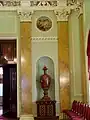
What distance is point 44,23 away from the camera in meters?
11.5

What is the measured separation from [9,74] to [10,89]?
704 mm

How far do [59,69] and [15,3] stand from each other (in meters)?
3.12

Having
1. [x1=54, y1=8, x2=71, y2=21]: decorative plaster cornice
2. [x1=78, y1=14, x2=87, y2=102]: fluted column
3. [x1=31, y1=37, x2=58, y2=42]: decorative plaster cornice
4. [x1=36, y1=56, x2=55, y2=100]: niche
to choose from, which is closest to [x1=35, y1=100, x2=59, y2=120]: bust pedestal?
[x1=36, y1=56, x2=55, y2=100]: niche

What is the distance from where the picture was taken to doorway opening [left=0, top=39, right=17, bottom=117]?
1226 cm

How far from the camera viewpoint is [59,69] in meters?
11.2

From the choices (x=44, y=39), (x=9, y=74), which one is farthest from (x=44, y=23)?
(x=9, y=74)

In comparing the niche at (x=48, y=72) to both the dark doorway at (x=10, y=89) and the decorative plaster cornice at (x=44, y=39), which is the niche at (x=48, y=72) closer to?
the decorative plaster cornice at (x=44, y=39)

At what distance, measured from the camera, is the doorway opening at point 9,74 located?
40.2 ft

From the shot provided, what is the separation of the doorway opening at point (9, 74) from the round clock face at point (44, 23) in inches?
50.8

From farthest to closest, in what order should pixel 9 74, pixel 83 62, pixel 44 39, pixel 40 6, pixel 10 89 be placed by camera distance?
pixel 9 74
pixel 10 89
pixel 40 6
pixel 44 39
pixel 83 62

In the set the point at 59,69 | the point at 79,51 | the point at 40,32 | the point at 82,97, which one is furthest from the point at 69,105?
the point at 40,32

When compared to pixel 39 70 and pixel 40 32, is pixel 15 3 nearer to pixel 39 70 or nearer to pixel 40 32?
pixel 40 32

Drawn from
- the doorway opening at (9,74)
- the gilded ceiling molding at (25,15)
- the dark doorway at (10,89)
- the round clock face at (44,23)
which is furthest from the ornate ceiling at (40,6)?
the dark doorway at (10,89)

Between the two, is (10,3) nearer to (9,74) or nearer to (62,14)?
(62,14)
